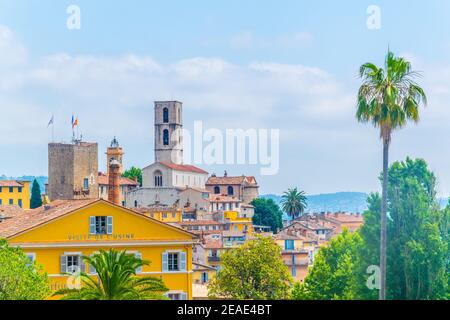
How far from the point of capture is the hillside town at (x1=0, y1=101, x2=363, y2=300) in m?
39.9

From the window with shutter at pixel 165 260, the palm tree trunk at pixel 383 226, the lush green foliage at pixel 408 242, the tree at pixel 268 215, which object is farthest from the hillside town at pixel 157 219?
the palm tree trunk at pixel 383 226

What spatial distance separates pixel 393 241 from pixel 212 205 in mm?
104248

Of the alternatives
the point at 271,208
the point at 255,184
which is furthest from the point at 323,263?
the point at 255,184

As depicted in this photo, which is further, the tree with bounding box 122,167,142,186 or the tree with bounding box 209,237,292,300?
the tree with bounding box 122,167,142,186

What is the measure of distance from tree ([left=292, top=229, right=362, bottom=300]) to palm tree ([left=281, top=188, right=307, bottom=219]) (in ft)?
345

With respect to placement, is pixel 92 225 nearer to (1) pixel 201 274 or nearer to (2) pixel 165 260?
(2) pixel 165 260

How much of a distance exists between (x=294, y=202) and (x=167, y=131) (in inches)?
1181

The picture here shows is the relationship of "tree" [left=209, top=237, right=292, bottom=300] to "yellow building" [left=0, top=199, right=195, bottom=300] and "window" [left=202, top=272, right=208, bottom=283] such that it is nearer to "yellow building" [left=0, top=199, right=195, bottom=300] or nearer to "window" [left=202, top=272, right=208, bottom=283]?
"yellow building" [left=0, top=199, right=195, bottom=300]

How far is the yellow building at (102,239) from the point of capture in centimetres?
3950

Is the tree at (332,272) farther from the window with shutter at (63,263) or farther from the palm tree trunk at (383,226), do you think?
the palm tree trunk at (383,226)

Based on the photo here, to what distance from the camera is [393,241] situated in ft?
121

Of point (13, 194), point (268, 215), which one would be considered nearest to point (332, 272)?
point (13, 194)

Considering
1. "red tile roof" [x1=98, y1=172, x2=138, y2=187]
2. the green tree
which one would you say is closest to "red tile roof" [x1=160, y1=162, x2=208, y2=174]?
"red tile roof" [x1=98, y1=172, x2=138, y2=187]
